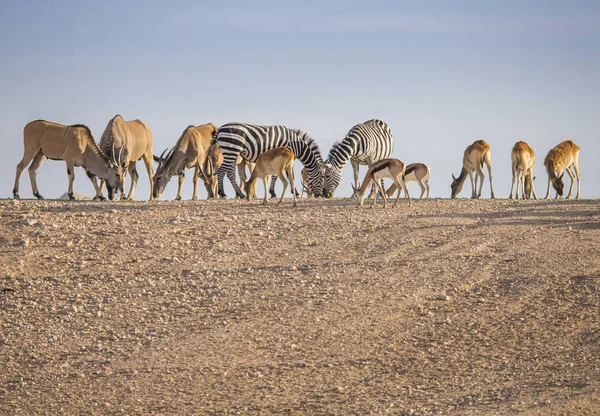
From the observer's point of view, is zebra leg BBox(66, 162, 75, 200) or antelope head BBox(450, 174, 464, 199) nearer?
zebra leg BBox(66, 162, 75, 200)

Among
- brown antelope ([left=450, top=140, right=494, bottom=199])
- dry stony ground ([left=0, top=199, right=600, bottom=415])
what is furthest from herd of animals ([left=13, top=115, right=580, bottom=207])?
dry stony ground ([left=0, top=199, right=600, bottom=415])

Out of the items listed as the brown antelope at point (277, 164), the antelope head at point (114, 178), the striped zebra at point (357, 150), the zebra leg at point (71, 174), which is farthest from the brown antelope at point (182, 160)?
the brown antelope at point (277, 164)

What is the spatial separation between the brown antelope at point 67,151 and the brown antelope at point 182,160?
1543 millimetres

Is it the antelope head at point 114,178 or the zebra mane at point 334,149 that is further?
the zebra mane at point 334,149

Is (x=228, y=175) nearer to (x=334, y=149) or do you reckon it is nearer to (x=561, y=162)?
(x=334, y=149)

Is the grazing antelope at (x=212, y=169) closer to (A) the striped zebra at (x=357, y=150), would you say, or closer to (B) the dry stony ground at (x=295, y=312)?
→ (A) the striped zebra at (x=357, y=150)

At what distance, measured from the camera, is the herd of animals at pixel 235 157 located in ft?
78.2

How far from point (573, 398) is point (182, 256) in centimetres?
731

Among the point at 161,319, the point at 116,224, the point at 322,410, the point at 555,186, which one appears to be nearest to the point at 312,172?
the point at 555,186

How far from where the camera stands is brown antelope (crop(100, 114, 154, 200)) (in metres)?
24.8

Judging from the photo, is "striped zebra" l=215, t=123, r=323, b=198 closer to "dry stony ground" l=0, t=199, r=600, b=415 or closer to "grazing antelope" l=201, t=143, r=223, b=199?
"grazing antelope" l=201, t=143, r=223, b=199

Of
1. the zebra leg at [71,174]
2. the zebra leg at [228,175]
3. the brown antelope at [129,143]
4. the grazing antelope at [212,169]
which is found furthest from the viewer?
the grazing antelope at [212,169]

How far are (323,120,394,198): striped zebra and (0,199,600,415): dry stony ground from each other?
8311 mm

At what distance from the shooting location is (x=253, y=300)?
1362 centimetres
